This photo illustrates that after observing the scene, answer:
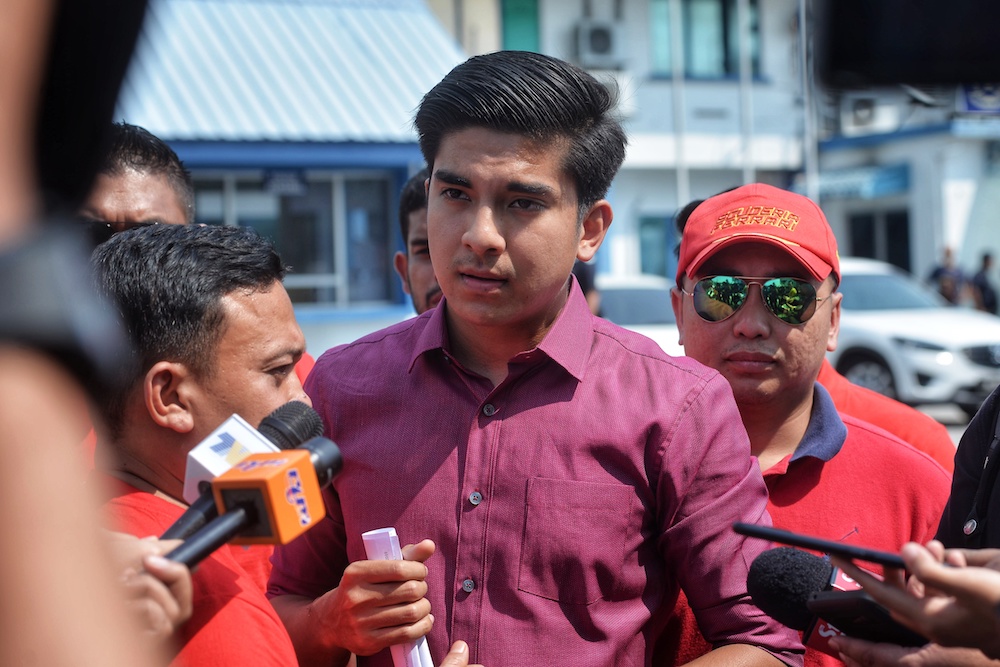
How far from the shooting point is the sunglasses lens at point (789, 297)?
2.83 meters

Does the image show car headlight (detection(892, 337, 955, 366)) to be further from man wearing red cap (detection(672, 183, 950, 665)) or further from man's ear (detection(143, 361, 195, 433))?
man's ear (detection(143, 361, 195, 433))

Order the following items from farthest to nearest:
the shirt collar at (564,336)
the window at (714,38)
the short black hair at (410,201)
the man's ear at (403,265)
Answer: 1. the window at (714,38)
2. the man's ear at (403,265)
3. the short black hair at (410,201)
4. the shirt collar at (564,336)

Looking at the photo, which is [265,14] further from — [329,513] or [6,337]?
[6,337]

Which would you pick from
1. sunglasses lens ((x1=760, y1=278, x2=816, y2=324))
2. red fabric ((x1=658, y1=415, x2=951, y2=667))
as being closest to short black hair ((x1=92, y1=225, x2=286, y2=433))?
red fabric ((x1=658, y1=415, x2=951, y2=667))

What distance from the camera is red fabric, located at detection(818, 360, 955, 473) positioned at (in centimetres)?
306

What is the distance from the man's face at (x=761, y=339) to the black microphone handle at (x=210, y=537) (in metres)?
1.77

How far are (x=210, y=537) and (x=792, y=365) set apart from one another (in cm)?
191

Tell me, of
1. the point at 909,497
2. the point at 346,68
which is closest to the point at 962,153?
the point at 346,68

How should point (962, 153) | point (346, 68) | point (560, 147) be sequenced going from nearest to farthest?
point (560, 147), point (346, 68), point (962, 153)

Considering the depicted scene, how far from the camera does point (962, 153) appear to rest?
20.3m

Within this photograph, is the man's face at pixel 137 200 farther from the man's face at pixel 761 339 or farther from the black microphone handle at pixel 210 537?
the black microphone handle at pixel 210 537

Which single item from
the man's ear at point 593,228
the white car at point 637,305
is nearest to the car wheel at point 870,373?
the white car at point 637,305

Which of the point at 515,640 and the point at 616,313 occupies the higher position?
the point at 515,640

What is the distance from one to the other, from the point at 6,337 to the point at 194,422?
54.6 inches
